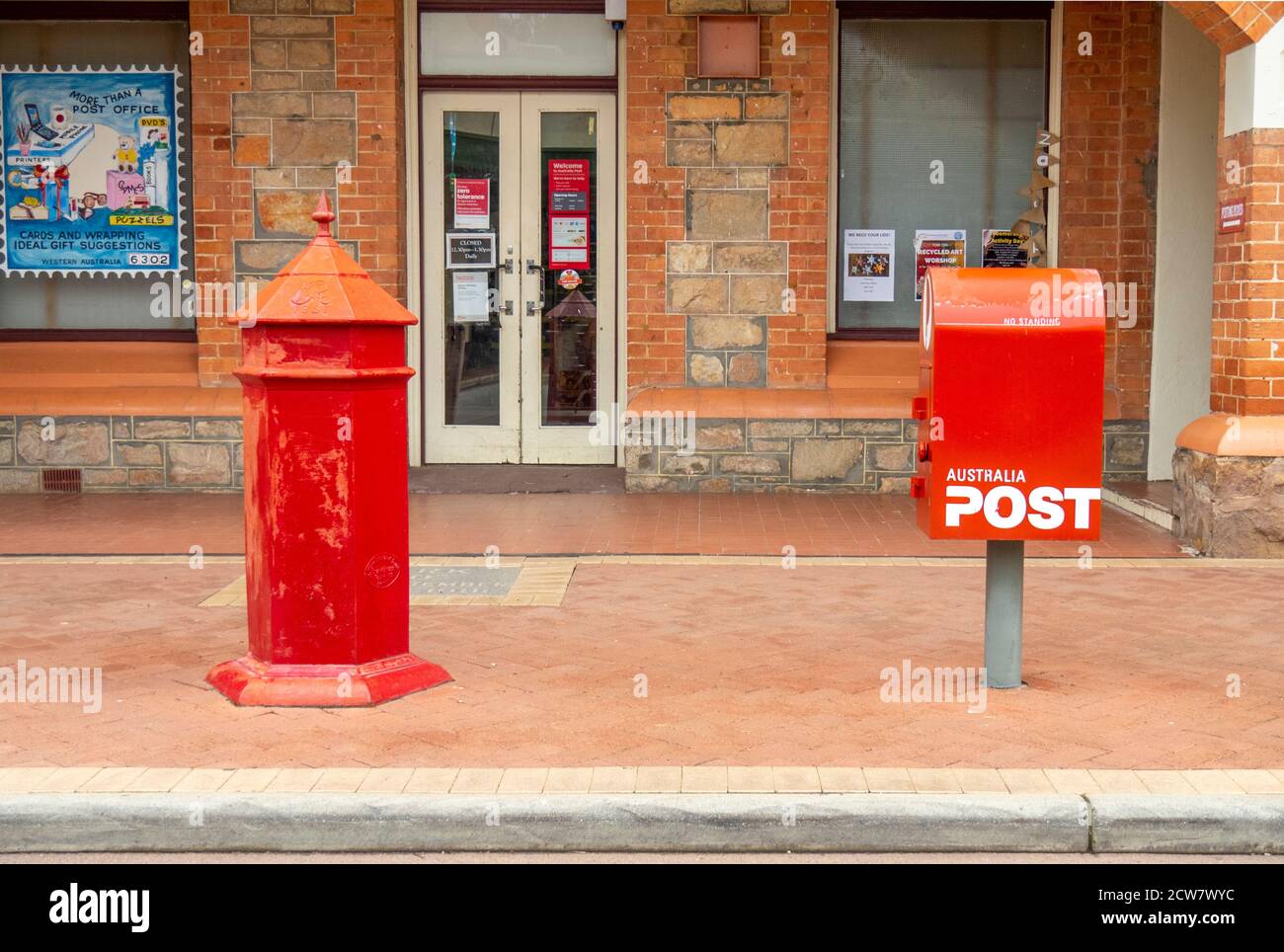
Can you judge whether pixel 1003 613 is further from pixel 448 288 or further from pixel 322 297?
pixel 448 288

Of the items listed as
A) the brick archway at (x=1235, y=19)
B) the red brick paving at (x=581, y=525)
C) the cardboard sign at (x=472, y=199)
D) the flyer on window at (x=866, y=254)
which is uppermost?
the brick archway at (x=1235, y=19)

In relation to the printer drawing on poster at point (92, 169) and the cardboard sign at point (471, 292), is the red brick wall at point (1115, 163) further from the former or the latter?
the printer drawing on poster at point (92, 169)

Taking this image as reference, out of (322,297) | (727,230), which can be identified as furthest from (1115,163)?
(322,297)

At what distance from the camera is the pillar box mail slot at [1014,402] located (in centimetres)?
591

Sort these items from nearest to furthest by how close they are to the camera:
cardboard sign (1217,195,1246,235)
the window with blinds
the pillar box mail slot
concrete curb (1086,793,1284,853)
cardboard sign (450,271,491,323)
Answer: concrete curb (1086,793,1284,853)
the pillar box mail slot
cardboard sign (1217,195,1246,235)
the window with blinds
cardboard sign (450,271,491,323)

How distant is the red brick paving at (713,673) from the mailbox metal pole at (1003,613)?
0.10 metres

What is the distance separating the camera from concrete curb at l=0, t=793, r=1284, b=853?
4.89 meters

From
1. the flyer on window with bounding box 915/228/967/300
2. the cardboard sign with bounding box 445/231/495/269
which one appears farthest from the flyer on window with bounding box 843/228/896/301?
the cardboard sign with bounding box 445/231/495/269

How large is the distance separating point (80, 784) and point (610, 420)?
7597 mm

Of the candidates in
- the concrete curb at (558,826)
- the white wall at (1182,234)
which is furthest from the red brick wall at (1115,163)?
the concrete curb at (558,826)

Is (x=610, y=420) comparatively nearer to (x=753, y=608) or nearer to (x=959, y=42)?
(x=959, y=42)

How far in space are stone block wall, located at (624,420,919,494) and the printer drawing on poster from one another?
407cm

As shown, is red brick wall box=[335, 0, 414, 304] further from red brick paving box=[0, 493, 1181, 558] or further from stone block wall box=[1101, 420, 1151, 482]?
stone block wall box=[1101, 420, 1151, 482]

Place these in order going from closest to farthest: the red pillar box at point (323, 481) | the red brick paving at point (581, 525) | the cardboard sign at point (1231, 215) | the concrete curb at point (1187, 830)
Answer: the concrete curb at point (1187, 830) < the red pillar box at point (323, 481) < the cardboard sign at point (1231, 215) < the red brick paving at point (581, 525)
